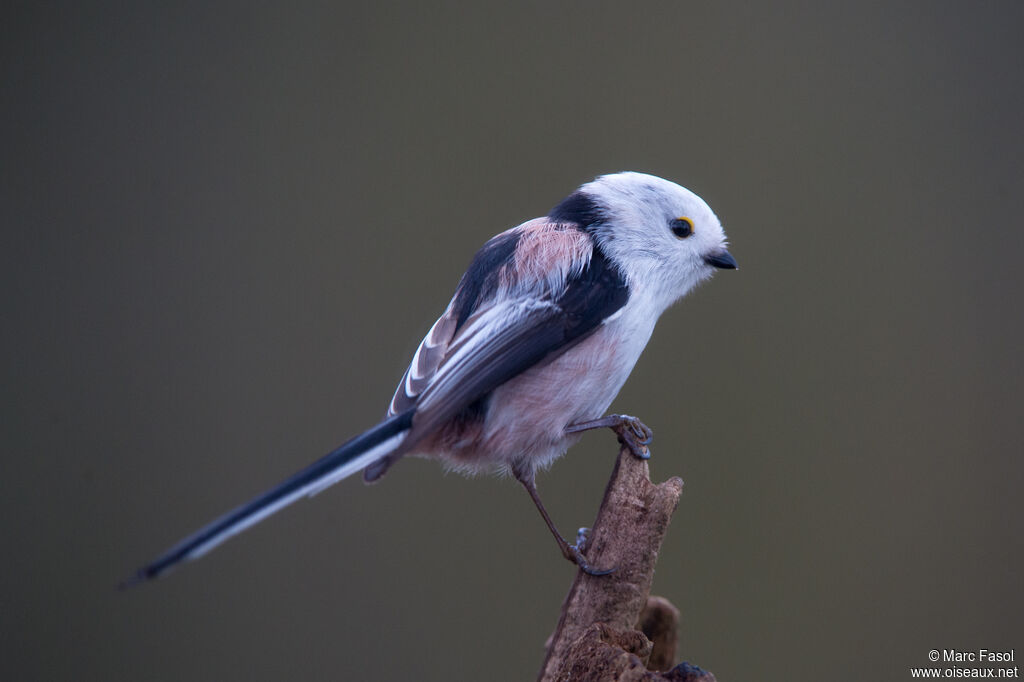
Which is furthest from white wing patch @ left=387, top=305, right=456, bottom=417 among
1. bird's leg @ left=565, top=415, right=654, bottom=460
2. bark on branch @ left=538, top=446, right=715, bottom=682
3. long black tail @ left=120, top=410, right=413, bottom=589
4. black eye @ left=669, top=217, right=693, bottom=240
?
black eye @ left=669, top=217, right=693, bottom=240

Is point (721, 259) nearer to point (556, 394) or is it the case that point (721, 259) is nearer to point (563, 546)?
point (556, 394)

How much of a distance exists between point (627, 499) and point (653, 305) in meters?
0.55

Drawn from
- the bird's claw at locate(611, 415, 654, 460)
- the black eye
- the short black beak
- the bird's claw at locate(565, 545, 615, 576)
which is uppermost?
the black eye

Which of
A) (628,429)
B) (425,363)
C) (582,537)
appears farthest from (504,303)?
(582,537)

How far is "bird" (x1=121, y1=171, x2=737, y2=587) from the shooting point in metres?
1.80

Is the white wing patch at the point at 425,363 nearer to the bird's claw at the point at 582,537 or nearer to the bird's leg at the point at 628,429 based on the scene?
the bird's leg at the point at 628,429

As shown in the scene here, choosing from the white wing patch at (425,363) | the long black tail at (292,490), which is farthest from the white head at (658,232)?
the long black tail at (292,490)

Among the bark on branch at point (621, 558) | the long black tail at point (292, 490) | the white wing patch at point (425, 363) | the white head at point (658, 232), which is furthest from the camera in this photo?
the white head at point (658, 232)

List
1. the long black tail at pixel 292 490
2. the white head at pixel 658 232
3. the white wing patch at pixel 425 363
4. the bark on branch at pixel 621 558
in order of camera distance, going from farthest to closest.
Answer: the white head at pixel 658 232, the white wing patch at pixel 425 363, the bark on branch at pixel 621 558, the long black tail at pixel 292 490

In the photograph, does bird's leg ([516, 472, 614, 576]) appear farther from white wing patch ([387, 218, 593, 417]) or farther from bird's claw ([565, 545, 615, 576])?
white wing patch ([387, 218, 593, 417])

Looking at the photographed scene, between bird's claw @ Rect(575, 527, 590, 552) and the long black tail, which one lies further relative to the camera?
bird's claw @ Rect(575, 527, 590, 552)

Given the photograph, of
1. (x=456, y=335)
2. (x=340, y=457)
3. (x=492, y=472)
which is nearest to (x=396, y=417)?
(x=340, y=457)

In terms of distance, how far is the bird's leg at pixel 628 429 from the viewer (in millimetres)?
1862

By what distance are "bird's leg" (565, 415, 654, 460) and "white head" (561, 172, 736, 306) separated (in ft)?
1.17
